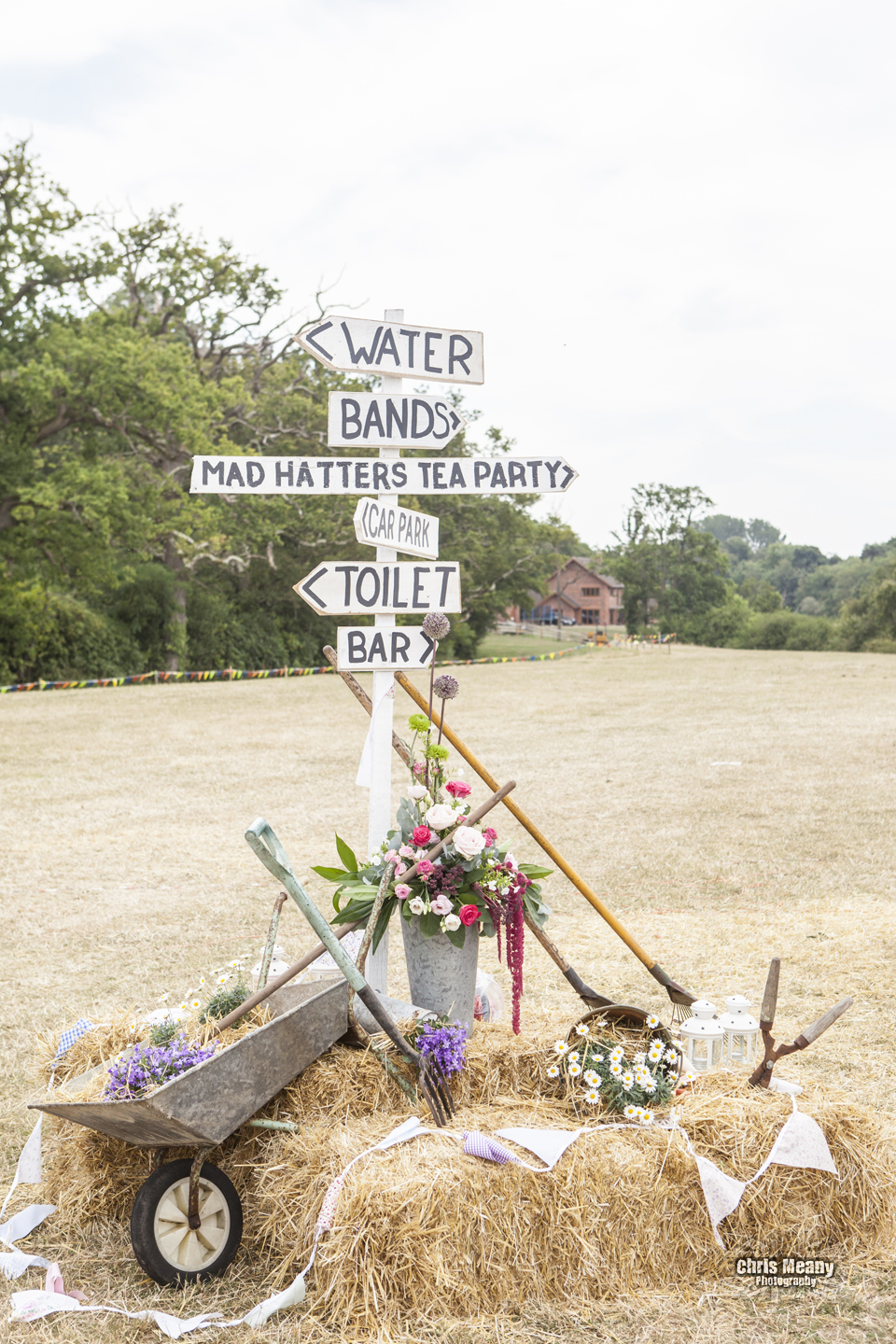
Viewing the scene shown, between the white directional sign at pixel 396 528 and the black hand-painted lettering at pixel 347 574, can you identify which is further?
the black hand-painted lettering at pixel 347 574

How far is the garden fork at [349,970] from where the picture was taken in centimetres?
279

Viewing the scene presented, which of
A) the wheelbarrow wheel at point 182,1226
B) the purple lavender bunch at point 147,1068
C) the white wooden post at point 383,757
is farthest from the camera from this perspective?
the white wooden post at point 383,757

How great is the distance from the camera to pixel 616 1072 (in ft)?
10.5

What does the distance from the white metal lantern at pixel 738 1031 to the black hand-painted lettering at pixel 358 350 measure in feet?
8.23

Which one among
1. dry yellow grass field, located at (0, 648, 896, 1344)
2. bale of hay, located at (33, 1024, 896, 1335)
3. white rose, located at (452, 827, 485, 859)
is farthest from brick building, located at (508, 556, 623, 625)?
bale of hay, located at (33, 1024, 896, 1335)

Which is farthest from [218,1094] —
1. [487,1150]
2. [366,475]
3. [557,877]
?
[557,877]

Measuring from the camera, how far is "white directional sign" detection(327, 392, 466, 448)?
3.81m

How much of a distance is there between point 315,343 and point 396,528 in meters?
0.68

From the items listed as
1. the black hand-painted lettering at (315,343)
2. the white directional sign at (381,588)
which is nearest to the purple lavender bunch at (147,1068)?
the white directional sign at (381,588)

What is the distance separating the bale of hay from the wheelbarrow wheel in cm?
10

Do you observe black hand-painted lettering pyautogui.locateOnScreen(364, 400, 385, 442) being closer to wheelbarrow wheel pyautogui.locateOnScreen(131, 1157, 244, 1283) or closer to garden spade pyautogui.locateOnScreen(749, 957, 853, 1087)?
garden spade pyautogui.locateOnScreen(749, 957, 853, 1087)

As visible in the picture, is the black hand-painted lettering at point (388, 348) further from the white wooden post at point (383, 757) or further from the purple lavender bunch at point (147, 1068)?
the purple lavender bunch at point (147, 1068)

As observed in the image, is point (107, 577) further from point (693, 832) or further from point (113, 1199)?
point (113, 1199)

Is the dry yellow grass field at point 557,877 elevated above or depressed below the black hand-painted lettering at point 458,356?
below
